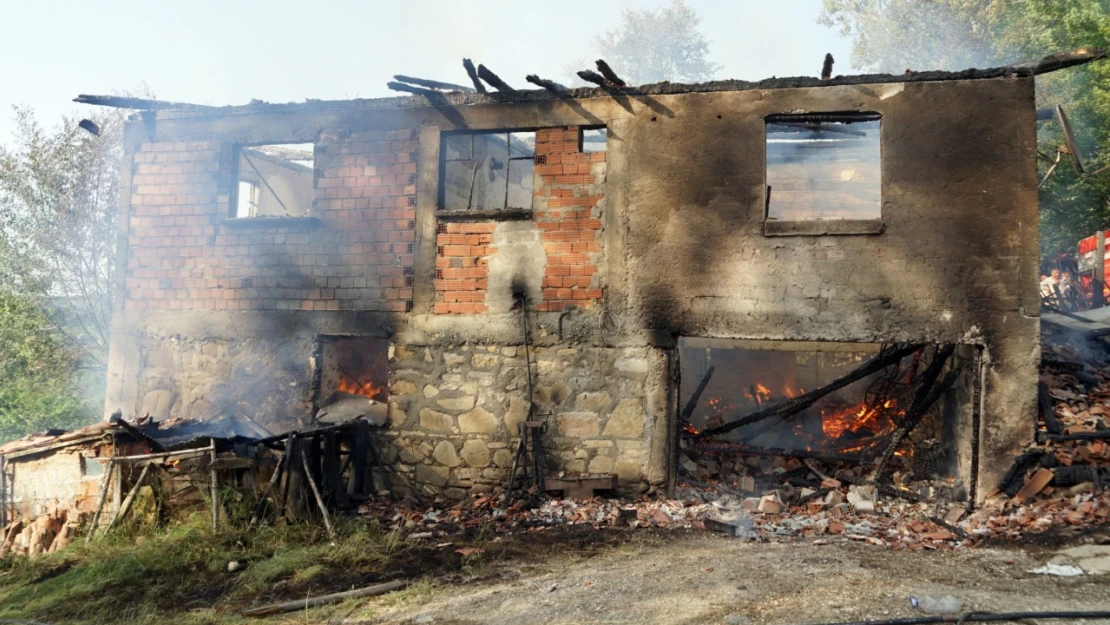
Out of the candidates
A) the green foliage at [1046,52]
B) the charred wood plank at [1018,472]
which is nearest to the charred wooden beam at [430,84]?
the charred wood plank at [1018,472]

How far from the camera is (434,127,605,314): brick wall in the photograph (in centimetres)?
898

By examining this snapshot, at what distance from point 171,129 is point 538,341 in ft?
19.8

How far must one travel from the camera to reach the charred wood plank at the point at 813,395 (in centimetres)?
983

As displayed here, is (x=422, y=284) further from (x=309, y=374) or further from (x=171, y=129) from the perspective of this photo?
(x=171, y=129)

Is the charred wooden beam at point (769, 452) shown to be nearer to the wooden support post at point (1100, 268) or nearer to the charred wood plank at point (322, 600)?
the charred wood plank at point (322, 600)

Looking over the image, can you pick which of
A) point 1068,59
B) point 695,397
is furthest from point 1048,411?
point 695,397

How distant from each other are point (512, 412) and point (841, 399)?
5.41 metres

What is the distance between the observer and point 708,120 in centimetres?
870

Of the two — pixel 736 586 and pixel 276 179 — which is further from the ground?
pixel 276 179

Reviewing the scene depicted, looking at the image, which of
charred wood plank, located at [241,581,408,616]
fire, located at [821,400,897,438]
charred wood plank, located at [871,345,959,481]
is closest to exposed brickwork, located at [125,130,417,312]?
charred wood plank, located at [241,581,408,616]

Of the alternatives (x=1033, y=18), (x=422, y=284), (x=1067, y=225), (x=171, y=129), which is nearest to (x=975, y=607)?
(x=422, y=284)

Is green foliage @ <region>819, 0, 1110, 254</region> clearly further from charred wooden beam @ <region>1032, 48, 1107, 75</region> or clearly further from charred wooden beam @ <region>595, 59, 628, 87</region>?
charred wooden beam @ <region>595, 59, 628, 87</region>

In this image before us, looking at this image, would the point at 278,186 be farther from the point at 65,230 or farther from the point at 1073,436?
the point at 1073,436

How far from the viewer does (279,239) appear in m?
9.77
